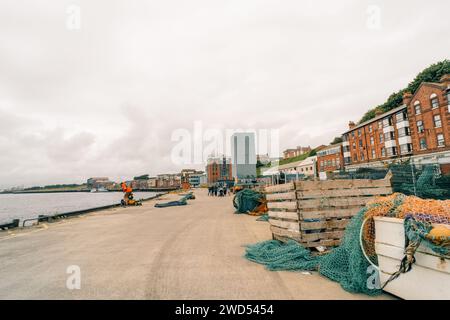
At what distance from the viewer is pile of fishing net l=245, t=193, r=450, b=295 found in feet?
9.68

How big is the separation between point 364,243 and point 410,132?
4605 cm

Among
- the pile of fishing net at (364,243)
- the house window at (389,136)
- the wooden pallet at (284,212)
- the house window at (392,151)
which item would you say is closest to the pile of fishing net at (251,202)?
the wooden pallet at (284,212)

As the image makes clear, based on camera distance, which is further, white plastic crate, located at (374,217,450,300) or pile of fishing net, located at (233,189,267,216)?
pile of fishing net, located at (233,189,267,216)

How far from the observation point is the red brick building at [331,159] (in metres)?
59.1

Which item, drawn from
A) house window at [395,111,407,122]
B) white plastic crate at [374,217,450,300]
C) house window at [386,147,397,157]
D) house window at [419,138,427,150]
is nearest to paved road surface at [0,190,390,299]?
white plastic crate at [374,217,450,300]

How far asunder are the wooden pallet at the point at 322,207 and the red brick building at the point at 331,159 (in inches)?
2287

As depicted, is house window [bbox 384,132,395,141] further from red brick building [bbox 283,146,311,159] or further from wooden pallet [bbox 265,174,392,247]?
red brick building [bbox 283,146,311,159]

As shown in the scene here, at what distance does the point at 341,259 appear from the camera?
428cm

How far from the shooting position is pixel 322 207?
5.49 m

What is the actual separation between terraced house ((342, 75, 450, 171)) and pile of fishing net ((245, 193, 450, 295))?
1194 inches

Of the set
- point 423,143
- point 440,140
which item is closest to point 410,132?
point 423,143
